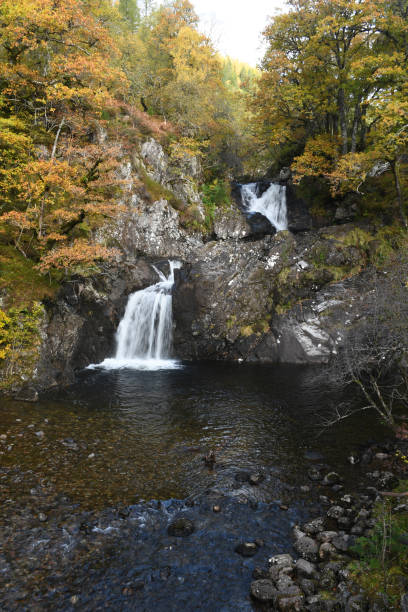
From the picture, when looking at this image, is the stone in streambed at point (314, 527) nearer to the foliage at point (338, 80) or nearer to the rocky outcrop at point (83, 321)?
the rocky outcrop at point (83, 321)

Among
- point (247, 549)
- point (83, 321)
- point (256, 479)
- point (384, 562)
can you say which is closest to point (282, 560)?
point (247, 549)

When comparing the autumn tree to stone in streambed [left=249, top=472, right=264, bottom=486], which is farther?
the autumn tree

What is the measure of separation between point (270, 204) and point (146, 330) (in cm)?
1578

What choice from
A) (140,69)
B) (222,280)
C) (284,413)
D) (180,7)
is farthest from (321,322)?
(180,7)

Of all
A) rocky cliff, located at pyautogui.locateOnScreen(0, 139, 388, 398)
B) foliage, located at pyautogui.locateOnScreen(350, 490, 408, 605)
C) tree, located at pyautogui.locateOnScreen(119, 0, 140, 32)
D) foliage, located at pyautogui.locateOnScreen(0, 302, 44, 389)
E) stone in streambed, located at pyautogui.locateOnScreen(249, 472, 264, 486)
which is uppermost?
tree, located at pyautogui.locateOnScreen(119, 0, 140, 32)

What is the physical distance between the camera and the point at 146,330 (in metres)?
20.4

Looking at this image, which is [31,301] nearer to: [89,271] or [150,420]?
[89,271]

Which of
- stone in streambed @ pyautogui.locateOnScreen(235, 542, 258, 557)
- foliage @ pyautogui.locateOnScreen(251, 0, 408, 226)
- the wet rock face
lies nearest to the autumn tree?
the wet rock face

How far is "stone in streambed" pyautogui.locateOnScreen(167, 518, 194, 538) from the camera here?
266 inches

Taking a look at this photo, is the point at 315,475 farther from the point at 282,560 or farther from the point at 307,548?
the point at 282,560

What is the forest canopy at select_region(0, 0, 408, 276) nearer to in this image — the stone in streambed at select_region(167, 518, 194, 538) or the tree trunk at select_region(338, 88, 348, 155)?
the tree trunk at select_region(338, 88, 348, 155)

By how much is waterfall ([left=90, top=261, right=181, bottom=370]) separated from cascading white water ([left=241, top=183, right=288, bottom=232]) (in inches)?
468

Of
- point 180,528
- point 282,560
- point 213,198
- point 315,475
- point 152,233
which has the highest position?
point 213,198

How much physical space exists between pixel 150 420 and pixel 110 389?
3.67 meters
